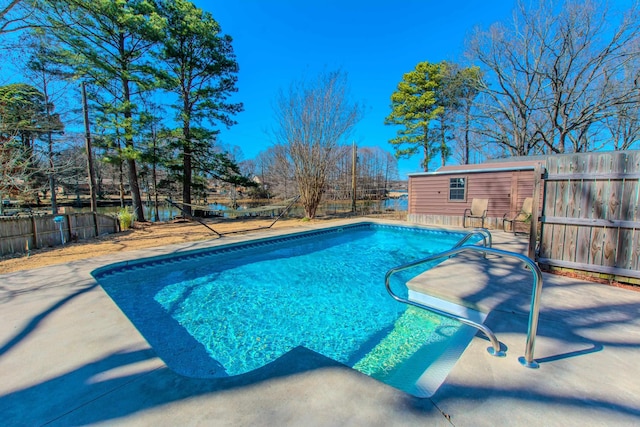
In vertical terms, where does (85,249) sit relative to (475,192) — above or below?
below

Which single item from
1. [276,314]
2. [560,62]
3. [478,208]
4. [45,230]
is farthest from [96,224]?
[560,62]

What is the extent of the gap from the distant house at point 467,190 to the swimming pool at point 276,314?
14.3 feet

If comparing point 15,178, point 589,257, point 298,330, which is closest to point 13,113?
point 15,178

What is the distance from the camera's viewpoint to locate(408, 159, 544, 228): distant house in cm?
775

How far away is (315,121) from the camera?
9.45m

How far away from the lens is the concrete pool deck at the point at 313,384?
123cm

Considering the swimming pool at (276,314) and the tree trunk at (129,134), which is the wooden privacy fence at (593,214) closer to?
the swimming pool at (276,314)

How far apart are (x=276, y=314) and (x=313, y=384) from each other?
1.86m

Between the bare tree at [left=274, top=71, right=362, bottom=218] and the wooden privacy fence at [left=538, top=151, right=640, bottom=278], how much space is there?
712 centimetres

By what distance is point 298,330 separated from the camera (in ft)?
9.49

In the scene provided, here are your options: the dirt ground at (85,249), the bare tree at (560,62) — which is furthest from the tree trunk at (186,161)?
the bare tree at (560,62)

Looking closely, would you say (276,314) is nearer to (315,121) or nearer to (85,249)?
(85,249)

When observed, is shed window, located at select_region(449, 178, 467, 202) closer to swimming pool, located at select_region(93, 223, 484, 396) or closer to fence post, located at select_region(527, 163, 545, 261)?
swimming pool, located at select_region(93, 223, 484, 396)

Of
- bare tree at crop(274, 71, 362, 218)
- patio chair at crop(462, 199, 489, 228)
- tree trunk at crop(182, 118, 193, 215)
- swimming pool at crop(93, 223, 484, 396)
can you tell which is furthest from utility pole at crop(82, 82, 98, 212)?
patio chair at crop(462, 199, 489, 228)
